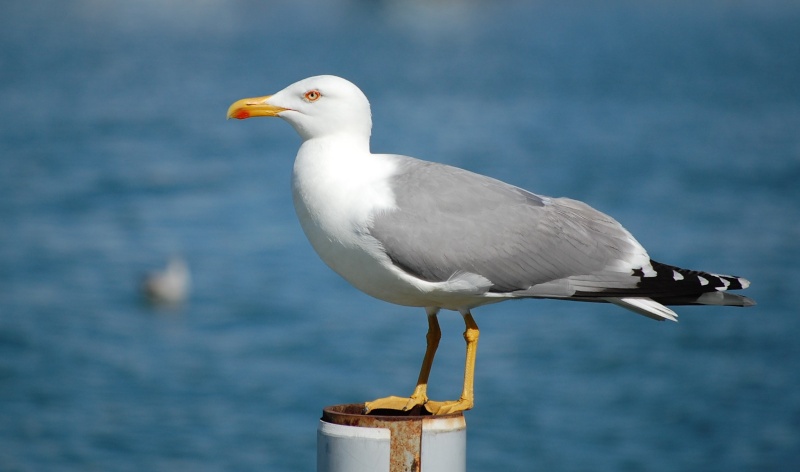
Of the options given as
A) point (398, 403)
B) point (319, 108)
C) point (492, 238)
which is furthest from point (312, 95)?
point (398, 403)

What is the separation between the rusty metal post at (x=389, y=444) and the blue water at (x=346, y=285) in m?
10.0

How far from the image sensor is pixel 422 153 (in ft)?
104

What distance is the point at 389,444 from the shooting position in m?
4.17

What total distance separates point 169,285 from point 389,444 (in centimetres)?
1735

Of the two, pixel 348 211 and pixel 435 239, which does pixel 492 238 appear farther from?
pixel 348 211

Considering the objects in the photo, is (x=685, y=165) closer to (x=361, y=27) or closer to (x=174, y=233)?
(x=174, y=233)

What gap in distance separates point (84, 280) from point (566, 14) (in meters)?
89.2

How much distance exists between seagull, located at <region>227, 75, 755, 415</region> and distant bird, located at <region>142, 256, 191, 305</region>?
623 inches

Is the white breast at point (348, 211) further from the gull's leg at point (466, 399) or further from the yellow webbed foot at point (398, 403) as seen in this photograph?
the yellow webbed foot at point (398, 403)

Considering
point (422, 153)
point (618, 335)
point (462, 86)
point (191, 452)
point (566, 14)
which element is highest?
point (566, 14)

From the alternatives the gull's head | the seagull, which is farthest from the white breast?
the gull's head

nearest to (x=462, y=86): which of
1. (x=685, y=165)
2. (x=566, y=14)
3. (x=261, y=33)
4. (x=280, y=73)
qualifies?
(x=280, y=73)

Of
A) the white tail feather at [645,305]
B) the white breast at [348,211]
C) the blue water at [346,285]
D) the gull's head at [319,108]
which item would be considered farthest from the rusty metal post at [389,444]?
the blue water at [346,285]

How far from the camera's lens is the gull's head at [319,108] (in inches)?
199
